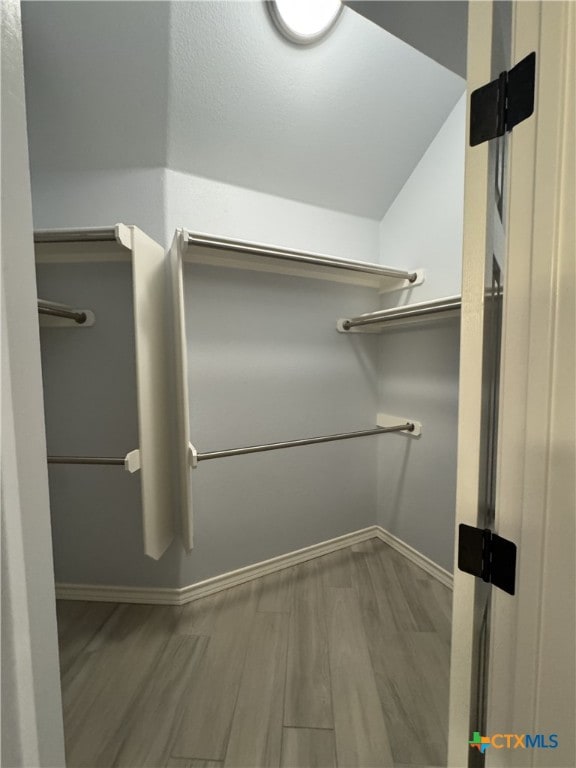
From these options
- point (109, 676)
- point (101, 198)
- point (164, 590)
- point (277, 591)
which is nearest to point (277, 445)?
point (277, 591)

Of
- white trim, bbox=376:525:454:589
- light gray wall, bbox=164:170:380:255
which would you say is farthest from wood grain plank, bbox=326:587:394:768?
light gray wall, bbox=164:170:380:255

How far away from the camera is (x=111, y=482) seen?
141cm

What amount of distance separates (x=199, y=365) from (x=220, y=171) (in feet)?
2.81

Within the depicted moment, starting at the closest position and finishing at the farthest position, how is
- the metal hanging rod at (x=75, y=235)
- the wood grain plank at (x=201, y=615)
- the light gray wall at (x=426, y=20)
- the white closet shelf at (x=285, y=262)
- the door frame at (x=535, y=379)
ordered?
the door frame at (x=535, y=379)
the light gray wall at (x=426, y=20)
the metal hanging rod at (x=75, y=235)
the white closet shelf at (x=285, y=262)
the wood grain plank at (x=201, y=615)

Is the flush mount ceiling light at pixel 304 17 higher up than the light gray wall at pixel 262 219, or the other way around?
the flush mount ceiling light at pixel 304 17

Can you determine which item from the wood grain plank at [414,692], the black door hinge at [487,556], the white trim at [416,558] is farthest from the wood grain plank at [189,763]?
the white trim at [416,558]

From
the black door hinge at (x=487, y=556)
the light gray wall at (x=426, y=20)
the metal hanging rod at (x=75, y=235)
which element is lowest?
the black door hinge at (x=487, y=556)

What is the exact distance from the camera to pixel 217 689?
3.41 ft

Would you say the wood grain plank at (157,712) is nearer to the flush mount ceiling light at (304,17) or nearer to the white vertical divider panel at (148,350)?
the white vertical divider panel at (148,350)

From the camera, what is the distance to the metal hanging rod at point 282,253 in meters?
1.06

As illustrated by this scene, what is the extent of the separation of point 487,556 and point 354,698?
0.91 m

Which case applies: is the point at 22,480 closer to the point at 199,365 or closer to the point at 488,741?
the point at 488,741

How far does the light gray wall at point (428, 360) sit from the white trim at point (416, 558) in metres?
0.03

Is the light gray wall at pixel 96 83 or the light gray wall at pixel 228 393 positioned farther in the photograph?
the light gray wall at pixel 228 393
